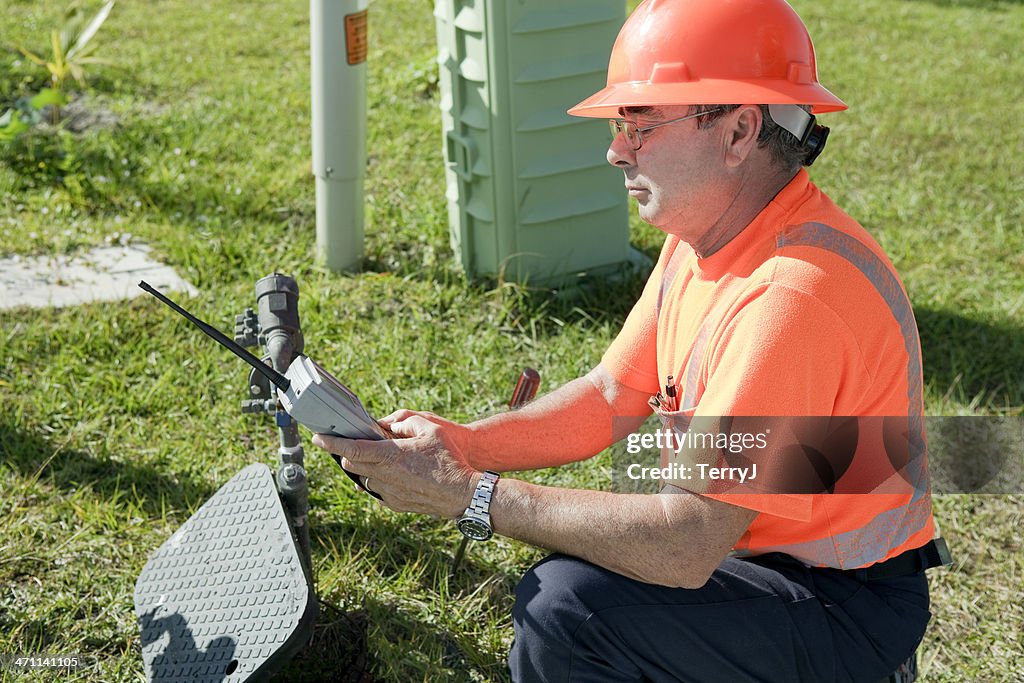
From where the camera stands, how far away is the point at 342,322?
3.91m

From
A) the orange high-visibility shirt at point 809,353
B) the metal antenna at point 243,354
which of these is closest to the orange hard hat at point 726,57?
the orange high-visibility shirt at point 809,353

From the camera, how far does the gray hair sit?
1.89 m

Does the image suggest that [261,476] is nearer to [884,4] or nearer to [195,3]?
[195,3]

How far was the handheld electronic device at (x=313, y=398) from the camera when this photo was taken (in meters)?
1.94

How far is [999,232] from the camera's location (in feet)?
15.6

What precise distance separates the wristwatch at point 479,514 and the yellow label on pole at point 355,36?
2.43 metres

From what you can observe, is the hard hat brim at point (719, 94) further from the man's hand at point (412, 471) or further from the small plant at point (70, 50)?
the small plant at point (70, 50)

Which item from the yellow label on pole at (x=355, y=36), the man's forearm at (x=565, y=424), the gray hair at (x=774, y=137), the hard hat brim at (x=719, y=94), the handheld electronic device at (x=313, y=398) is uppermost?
the hard hat brim at (x=719, y=94)

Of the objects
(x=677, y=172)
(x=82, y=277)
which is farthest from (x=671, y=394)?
(x=82, y=277)

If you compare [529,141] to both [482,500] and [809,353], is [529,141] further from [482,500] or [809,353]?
[809,353]

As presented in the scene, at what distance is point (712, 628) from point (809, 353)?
0.54 meters

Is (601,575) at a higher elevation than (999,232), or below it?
higher

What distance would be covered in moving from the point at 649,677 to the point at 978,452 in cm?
A: 194

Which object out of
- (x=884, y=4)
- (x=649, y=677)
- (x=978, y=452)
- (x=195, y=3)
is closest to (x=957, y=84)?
(x=884, y=4)
